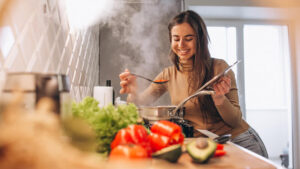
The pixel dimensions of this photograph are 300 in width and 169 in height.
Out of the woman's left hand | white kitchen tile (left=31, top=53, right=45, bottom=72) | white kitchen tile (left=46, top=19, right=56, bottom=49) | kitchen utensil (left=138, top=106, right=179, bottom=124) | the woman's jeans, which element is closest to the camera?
white kitchen tile (left=31, top=53, right=45, bottom=72)

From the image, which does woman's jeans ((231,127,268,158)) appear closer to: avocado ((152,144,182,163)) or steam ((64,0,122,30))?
avocado ((152,144,182,163))

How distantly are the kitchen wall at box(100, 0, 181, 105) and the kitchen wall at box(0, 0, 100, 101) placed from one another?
4.05 feet

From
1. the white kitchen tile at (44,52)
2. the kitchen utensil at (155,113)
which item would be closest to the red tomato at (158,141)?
the kitchen utensil at (155,113)

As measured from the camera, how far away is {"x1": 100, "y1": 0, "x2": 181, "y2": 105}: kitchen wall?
266 centimetres

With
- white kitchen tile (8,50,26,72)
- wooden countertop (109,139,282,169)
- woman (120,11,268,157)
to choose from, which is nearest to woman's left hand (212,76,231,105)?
woman (120,11,268,157)

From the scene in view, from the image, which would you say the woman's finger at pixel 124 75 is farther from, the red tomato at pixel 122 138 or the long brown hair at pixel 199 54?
the red tomato at pixel 122 138

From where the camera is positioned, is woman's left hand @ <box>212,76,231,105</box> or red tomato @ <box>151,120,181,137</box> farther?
woman's left hand @ <box>212,76,231,105</box>

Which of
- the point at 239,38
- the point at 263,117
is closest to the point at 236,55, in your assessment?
the point at 239,38

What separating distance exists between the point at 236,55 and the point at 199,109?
1988 mm

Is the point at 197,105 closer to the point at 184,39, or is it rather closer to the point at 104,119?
the point at 184,39

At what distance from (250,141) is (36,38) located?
1272 millimetres

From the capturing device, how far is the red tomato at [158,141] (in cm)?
72

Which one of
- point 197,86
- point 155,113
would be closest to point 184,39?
point 197,86

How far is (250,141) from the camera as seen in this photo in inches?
59.7
